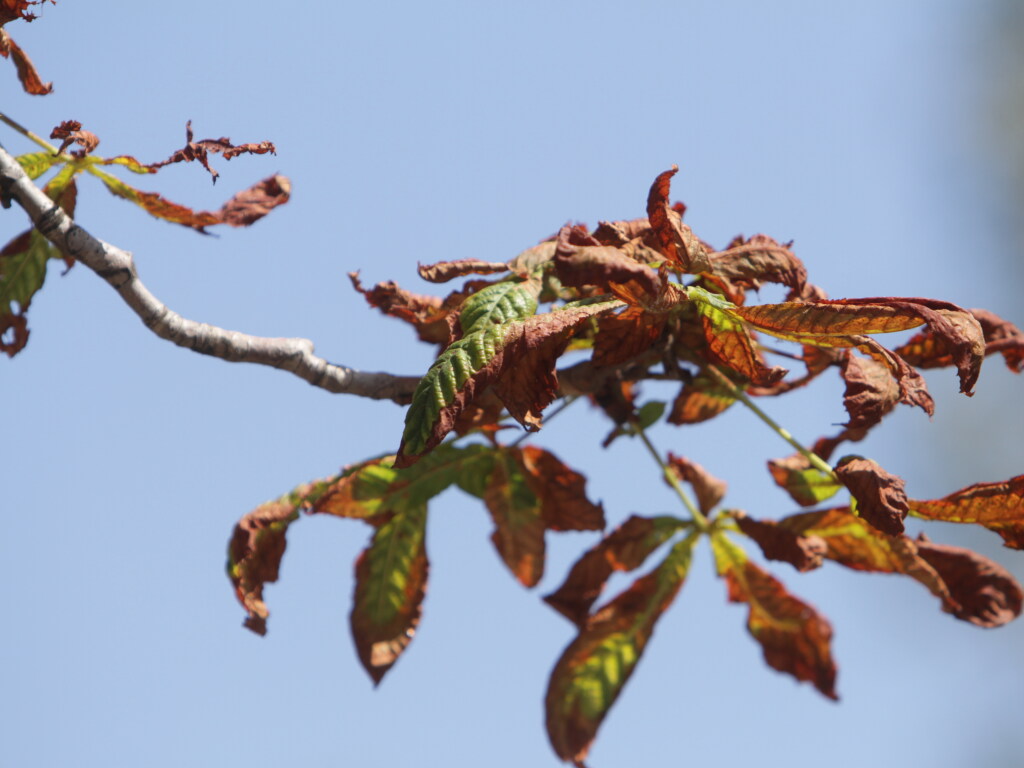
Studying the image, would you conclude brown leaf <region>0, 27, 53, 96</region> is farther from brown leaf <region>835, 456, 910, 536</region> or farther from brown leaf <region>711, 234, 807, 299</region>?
brown leaf <region>835, 456, 910, 536</region>

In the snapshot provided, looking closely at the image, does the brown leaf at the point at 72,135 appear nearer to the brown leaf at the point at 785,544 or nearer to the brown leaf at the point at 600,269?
the brown leaf at the point at 600,269

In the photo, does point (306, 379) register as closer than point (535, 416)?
No

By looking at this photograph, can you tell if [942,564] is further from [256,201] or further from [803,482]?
[256,201]

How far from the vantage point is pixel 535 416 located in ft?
5.28

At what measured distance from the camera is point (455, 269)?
6.23 ft

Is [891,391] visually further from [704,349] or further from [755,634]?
[755,634]

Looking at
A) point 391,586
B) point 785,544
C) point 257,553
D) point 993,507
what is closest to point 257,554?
point 257,553

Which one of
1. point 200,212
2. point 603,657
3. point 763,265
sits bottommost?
point 603,657

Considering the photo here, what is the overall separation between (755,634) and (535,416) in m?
1.13

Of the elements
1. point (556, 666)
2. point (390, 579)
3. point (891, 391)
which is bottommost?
point (556, 666)

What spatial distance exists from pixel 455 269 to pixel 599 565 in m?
0.78

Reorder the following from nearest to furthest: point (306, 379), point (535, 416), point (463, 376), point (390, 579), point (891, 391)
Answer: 1. point (463, 376)
2. point (535, 416)
3. point (891, 391)
4. point (306, 379)
5. point (390, 579)

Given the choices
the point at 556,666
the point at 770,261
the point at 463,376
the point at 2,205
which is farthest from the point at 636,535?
the point at 2,205

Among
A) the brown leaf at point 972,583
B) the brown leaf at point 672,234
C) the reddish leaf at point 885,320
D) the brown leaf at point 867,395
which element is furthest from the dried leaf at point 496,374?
the brown leaf at point 972,583
